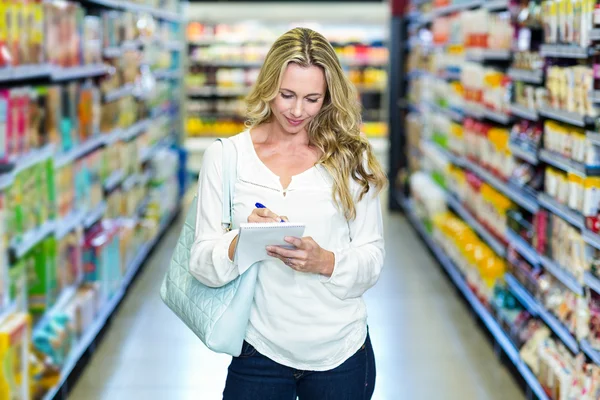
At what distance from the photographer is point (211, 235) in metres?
2.49

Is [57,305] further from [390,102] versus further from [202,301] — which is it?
[390,102]

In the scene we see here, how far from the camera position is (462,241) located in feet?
22.6

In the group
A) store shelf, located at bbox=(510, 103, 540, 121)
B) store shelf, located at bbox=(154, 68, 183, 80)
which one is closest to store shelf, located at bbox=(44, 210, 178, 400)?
store shelf, located at bbox=(154, 68, 183, 80)

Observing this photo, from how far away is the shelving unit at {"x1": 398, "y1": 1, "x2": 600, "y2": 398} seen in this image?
4.12m

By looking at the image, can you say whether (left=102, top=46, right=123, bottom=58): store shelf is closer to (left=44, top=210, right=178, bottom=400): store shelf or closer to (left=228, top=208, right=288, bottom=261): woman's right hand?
(left=44, top=210, right=178, bottom=400): store shelf

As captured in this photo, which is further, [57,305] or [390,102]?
[390,102]

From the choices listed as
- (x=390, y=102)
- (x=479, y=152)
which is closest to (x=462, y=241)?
(x=479, y=152)

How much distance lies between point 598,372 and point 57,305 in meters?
2.62

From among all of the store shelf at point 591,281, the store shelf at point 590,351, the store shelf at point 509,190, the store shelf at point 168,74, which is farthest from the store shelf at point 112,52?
the store shelf at point 590,351

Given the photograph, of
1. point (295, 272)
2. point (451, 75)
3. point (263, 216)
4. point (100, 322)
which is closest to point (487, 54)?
point (451, 75)

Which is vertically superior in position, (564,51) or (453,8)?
(453,8)

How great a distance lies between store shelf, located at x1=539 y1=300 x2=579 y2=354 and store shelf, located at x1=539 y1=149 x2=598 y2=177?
0.69 meters

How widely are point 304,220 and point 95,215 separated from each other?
11.8 ft

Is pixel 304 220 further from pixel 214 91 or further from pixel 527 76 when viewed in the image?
pixel 214 91
